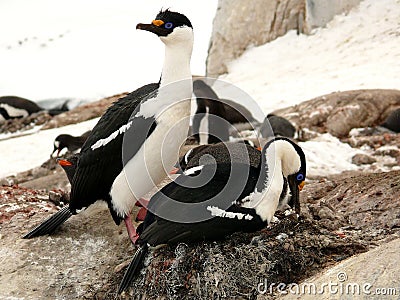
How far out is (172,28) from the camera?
5957mm

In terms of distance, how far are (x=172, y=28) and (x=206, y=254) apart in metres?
2.10

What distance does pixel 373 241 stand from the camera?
221 inches

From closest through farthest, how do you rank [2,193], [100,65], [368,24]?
[2,193] → [368,24] → [100,65]

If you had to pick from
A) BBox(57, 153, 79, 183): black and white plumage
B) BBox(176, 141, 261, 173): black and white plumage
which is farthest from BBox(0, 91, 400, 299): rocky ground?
BBox(176, 141, 261, 173): black and white plumage

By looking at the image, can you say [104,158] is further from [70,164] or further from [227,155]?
[227,155]

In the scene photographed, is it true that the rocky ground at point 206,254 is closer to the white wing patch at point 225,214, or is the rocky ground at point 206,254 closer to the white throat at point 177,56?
the white wing patch at point 225,214

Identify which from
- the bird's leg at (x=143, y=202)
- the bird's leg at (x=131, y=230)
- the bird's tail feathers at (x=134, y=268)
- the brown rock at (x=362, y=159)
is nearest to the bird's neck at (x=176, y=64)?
the bird's leg at (x=143, y=202)

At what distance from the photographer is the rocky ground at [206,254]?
4977 mm

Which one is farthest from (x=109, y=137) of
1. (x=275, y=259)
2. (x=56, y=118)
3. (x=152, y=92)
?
(x=56, y=118)

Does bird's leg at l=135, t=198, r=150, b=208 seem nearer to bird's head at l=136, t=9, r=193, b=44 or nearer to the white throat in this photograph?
the white throat

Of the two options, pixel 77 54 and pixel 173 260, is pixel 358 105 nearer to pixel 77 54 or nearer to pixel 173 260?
pixel 173 260

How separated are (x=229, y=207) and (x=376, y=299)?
1.56 meters

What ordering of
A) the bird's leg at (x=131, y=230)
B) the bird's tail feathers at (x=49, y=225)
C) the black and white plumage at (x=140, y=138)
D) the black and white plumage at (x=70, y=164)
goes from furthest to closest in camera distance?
the black and white plumage at (x=70, y=164) < the bird's tail feathers at (x=49, y=225) < the bird's leg at (x=131, y=230) < the black and white plumage at (x=140, y=138)

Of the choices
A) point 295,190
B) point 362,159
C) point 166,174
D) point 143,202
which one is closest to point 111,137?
point 166,174
